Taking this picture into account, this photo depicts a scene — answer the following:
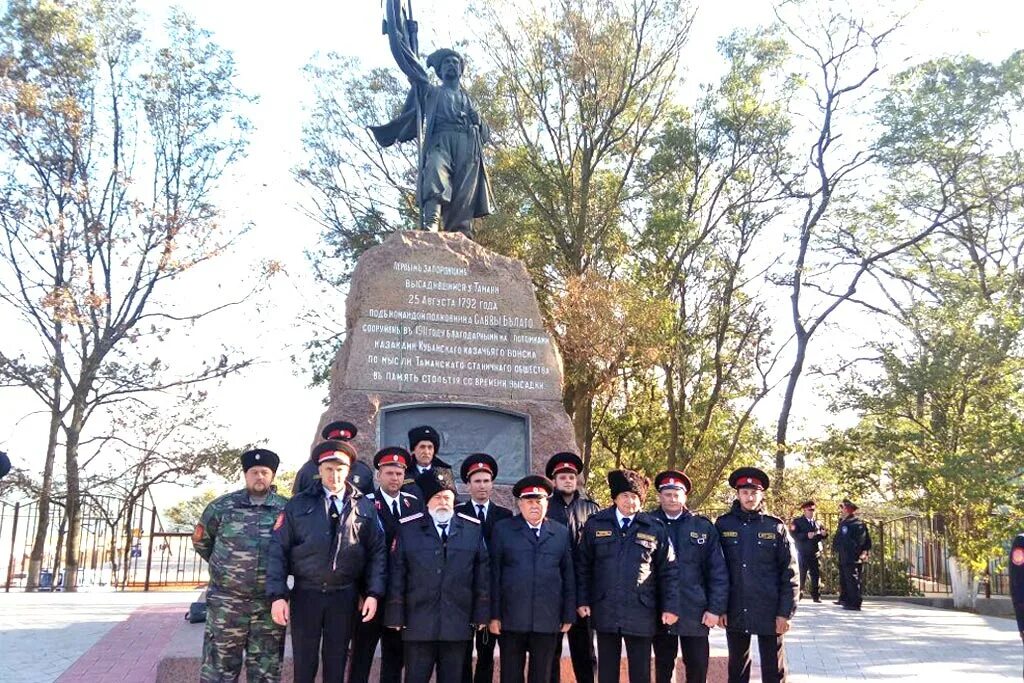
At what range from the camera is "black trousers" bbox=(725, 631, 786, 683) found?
5.08m

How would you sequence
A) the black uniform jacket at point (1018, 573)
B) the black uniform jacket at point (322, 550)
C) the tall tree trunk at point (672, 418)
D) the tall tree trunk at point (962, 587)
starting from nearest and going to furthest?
1. the black uniform jacket at point (322, 550)
2. the black uniform jacket at point (1018, 573)
3. the tall tree trunk at point (962, 587)
4. the tall tree trunk at point (672, 418)

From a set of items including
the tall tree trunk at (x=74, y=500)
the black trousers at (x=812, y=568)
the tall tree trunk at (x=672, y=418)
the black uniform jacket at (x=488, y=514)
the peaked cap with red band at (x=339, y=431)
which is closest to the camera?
the black uniform jacket at (x=488, y=514)

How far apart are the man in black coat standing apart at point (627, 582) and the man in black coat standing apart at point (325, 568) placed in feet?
3.75

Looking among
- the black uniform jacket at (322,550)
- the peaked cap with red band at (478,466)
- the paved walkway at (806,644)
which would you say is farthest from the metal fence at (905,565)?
the black uniform jacket at (322,550)

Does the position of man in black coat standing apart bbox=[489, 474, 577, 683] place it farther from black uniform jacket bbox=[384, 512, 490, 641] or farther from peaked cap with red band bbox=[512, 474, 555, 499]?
black uniform jacket bbox=[384, 512, 490, 641]

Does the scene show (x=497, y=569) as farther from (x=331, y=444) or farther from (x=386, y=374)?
(x=386, y=374)

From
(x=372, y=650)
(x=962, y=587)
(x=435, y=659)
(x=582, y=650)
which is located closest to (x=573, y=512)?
(x=582, y=650)

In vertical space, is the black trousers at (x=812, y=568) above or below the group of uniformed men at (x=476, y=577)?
below

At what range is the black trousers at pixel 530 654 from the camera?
459 cm

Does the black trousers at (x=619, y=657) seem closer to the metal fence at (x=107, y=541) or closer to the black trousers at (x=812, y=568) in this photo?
the black trousers at (x=812, y=568)

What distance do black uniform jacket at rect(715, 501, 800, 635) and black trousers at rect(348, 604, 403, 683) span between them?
1.88 metres

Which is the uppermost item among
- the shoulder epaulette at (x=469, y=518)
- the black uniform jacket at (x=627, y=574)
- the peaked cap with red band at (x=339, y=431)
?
the peaked cap with red band at (x=339, y=431)

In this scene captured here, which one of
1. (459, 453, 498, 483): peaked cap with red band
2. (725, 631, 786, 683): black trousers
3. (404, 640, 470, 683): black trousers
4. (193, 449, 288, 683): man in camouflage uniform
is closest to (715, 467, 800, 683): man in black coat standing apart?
(725, 631, 786, 683): black trousers

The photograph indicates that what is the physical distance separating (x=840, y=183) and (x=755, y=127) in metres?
3.03
